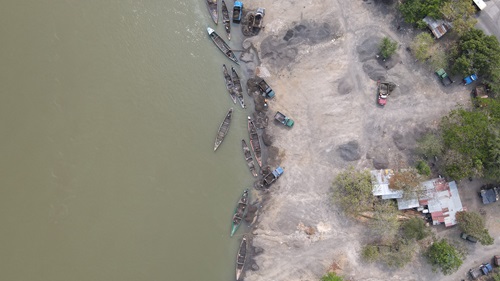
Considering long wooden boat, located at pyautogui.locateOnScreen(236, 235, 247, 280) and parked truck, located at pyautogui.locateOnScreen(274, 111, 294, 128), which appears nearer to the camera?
long wooden boat, located at pyautogui.locateOnScreen(236, 235, 247, 280)

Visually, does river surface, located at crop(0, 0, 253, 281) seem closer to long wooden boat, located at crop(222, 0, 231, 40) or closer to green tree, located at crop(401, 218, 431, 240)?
long wooden boat, located at crop(222, 0, 231, 40)

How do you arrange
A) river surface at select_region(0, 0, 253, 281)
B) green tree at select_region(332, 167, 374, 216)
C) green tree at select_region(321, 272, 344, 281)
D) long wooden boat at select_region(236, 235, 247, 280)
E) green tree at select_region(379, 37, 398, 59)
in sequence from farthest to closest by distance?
long wooden boat at select_region(236, 235, 247, 280), green tree at select_region(379, 37, 398, 59), green tree at select_region(332, 167, 374, 216), green tree at select_region(321, 272, 344, 281), river surface at select_region(0, 0, 253, 281)

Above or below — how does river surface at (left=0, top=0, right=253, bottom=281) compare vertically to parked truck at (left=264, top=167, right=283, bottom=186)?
above

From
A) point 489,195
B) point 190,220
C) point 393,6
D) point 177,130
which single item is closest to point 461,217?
point 489,195

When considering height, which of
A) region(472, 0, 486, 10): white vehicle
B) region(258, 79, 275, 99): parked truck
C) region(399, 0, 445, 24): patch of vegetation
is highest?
region(258, 79, 275, 99): parked truck

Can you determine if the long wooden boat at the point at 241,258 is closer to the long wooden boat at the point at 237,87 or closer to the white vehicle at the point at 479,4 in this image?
the long wooden boat at the point at 237,87

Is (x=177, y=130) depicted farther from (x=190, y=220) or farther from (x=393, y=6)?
(x=393, y=6)

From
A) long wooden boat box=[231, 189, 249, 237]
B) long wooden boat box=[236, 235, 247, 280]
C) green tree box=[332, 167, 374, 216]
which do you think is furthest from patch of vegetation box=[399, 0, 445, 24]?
long wooden boat box=[236, 235, 247, 280]
